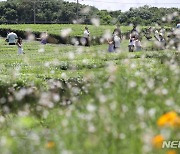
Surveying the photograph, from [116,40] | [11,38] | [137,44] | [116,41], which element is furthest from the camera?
[11,38]

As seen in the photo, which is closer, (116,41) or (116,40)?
(116,40)

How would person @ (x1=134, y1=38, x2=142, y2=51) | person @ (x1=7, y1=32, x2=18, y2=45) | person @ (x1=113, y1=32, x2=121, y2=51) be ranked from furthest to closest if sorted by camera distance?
person @ (x1=7, y1=32, x2=18, y2=45)
person @ (x1=134, y1=38, x2=142, y2=51)
person @ (x1=113, y1=32, x2=121, y2=51)

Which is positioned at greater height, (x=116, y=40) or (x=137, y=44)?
(x=116, y=40)

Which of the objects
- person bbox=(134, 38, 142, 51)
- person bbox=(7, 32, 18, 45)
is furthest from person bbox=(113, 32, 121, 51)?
person bbox=(7, 32, 18, 45)

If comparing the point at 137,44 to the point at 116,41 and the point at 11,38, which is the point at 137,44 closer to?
the point at 116,41

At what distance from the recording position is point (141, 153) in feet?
10.8

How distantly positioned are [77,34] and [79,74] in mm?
26677

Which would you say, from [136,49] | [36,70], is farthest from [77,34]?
[36,70]

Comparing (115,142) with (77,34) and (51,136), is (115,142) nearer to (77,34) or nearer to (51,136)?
(51,136)

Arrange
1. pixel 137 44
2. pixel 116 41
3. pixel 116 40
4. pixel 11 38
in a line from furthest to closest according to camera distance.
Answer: pixel 11 38 < pixel 137 44 < pixel 116 41 < pixel 116 40

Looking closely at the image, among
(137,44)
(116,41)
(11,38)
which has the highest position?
(116,41)

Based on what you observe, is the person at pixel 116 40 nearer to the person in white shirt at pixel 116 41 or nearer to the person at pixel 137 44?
the person in white shirt at pixel 116 41

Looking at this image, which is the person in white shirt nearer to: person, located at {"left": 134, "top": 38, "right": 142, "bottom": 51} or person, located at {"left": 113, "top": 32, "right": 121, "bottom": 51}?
person, located at {"left": 113, "top": 32, "right": 121, "bottom": 51}

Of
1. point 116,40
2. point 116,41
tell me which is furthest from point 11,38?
point 116,40
